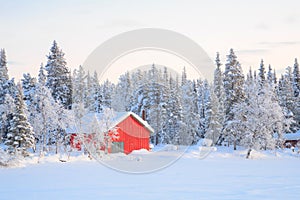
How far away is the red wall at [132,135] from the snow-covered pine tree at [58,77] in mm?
9557

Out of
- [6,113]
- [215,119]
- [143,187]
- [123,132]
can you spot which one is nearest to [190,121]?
[215,119]

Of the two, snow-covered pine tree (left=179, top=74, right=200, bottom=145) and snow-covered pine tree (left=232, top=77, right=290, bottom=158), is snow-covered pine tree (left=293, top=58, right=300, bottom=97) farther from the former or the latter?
snow-covered pine tree (left=232, top=77, right=290, bottom=158)

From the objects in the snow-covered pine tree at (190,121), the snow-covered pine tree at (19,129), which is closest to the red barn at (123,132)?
the snow-covered pine tree at (19,129)

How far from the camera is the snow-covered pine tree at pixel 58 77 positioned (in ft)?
165

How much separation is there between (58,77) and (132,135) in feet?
44.9

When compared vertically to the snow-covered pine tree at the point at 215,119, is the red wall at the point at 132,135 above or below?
below

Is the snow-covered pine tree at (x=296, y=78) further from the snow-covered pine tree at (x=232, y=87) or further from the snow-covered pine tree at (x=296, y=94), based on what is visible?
the snow-covered pine tree at (x=232, y=87)

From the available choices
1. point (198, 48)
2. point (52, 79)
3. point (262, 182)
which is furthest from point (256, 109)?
point (52, 79)

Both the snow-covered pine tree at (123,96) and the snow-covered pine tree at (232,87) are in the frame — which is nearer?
the snow-covered pine tree at (232,87)

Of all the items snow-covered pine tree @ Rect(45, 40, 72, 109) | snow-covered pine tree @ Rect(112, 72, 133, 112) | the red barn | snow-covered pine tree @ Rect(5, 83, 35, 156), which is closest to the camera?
snow-covered pine tree @ Rect(5, 83, 35, 156)

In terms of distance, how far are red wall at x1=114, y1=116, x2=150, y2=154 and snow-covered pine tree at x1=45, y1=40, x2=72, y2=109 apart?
9557mm

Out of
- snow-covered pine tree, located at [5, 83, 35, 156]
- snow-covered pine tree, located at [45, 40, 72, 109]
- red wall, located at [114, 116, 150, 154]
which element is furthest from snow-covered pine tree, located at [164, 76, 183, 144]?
snow-covered pine tree, located at [5, 83, 35, 156]

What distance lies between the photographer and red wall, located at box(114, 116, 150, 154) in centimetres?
4336

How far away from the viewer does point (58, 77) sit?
50500 millimetres
